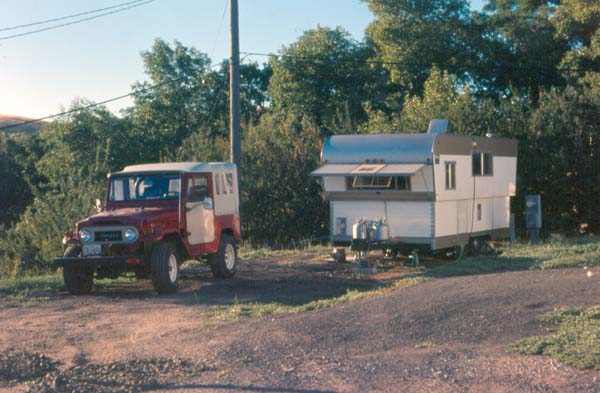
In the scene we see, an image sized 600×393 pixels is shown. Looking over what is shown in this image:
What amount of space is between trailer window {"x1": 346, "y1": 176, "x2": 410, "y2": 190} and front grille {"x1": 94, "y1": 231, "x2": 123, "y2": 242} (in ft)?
19.3

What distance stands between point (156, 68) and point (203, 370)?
35557mm

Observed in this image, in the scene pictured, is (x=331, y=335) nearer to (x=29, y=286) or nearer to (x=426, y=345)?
(x=426, y=345)

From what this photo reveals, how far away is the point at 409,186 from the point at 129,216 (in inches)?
240

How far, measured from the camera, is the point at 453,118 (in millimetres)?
24562

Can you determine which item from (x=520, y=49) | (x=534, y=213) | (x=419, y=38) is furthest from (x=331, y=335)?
(x=520, y=49)

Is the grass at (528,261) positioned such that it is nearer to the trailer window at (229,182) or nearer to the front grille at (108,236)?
the trailer window at (229,182)

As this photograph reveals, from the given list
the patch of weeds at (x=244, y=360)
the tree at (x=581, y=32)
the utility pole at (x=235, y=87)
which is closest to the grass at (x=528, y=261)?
the utility pole at (x=235, y=87)

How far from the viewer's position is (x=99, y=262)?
12406 mm

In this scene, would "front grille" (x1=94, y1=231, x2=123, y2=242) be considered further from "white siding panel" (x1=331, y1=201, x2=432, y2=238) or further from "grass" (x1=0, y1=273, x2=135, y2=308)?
"white siding panel" (x1=331, y1=201, x2=432, y2=238)

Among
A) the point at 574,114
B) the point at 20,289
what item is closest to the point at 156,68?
the point at 574,114

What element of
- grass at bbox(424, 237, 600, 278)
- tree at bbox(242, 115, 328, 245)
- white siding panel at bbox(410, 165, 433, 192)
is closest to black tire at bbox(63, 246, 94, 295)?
grass at bbox(424, 237, 600, 278)

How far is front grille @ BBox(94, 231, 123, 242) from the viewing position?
1258 cm

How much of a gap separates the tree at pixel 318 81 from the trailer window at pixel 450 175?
19661 millimetres

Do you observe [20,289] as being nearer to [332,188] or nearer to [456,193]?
[332,188]
